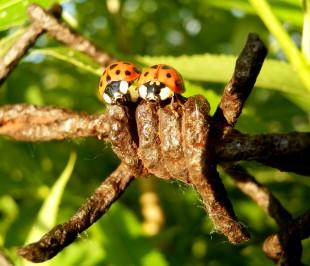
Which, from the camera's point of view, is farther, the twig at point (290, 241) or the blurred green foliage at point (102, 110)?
the blurred green foliage at point (102, 110)

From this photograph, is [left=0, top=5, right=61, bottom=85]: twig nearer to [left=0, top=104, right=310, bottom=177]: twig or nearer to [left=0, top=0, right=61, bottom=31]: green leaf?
[left=0, top=0, right=61, bottom=31]: green leaf

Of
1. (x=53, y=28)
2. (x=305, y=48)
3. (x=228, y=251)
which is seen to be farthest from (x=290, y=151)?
(x=228, y=251)

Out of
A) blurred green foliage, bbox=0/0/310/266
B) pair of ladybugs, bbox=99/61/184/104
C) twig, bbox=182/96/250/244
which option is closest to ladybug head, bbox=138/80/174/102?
pair of ladybugs, bbox=99/61/184/104

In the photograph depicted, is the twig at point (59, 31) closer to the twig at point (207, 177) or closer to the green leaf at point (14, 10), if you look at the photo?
the green leaf at point (14, 10)

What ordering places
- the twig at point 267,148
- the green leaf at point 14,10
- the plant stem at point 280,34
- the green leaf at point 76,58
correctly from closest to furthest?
the twig at point 267,148 < the plant stem at point 280,34 < the green leaf at point 14,10 < the green leaf at point 76,58

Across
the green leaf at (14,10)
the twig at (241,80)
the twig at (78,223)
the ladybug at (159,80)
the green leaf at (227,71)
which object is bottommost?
the green leaf at (227,71)

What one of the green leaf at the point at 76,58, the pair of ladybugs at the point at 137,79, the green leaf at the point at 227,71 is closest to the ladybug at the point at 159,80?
the pair of ladybugs at the point at 137,79

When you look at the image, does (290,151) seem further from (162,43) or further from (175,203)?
(162,43)
